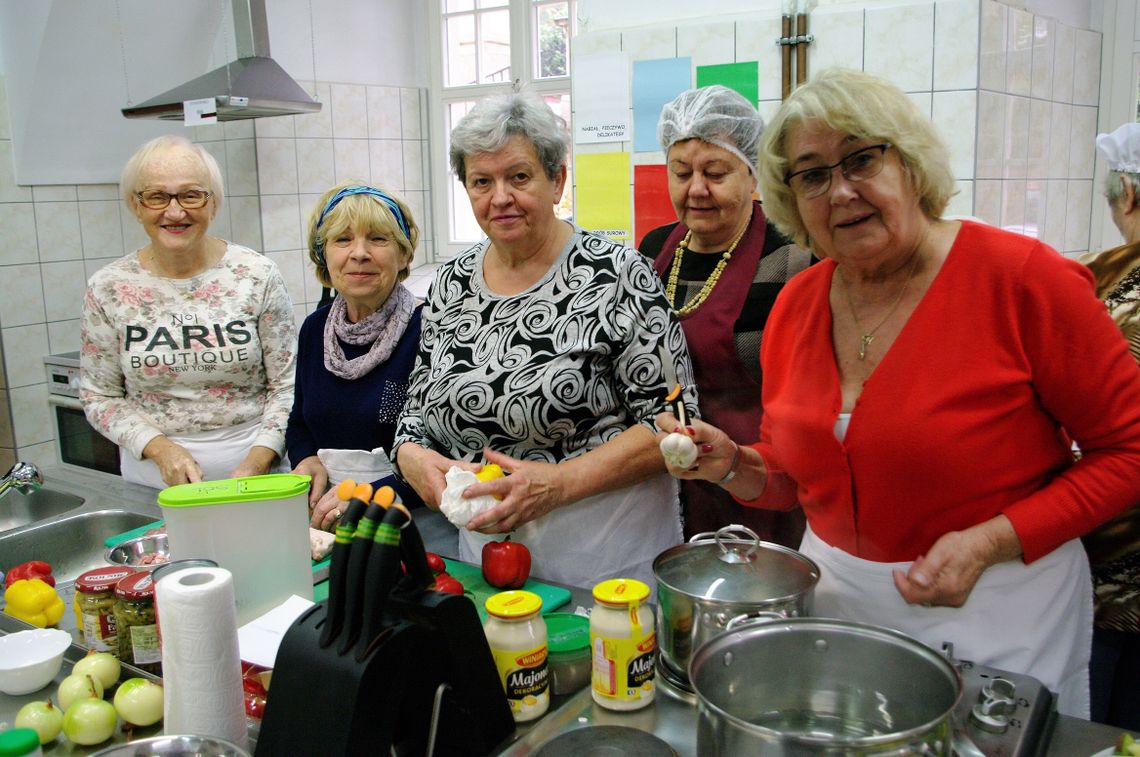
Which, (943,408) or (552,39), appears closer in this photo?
(943,408)

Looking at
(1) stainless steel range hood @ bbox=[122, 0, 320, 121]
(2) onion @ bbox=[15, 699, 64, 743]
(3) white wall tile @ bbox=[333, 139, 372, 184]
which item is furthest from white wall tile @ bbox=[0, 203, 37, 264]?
(2) onion @ bbox=[15, 699, 64, 743]

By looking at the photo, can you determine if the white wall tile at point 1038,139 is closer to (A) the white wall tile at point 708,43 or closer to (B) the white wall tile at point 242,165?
(A) the white wall tile at point 708,43

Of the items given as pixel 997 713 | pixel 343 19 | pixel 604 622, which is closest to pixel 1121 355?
pixel 997 713

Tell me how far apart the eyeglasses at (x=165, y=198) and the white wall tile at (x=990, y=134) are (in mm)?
1991

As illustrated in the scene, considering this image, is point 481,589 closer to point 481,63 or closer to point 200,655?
point 200,655

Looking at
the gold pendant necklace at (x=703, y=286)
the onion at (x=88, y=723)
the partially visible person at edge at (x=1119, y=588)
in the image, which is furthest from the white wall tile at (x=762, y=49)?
the onion at (x=88, y=723)

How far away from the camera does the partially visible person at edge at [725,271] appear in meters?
1.83

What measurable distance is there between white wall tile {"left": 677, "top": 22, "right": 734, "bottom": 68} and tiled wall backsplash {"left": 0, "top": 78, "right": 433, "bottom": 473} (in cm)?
163

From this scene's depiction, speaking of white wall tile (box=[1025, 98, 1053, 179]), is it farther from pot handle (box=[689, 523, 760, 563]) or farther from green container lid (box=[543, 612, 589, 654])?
green container lid (box=[543, 612, 589, 654])

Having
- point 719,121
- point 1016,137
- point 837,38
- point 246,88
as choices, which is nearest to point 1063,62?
point 1016,137

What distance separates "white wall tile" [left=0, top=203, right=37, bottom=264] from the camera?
3.59 meters

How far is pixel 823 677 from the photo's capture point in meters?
0.99

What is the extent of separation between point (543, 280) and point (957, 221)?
2.41 ft

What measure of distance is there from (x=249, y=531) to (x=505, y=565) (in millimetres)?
405
